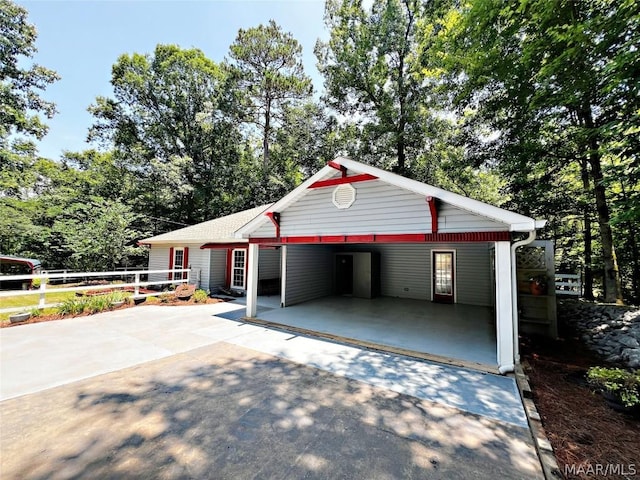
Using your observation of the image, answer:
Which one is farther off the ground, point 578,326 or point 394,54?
point 394,54

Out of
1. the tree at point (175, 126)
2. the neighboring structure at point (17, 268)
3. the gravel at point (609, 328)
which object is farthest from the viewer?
the tree at point (175, 126)

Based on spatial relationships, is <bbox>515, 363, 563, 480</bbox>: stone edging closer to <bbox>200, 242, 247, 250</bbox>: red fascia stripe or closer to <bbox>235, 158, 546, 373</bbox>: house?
<bbox>235, 158, 546, 373</bbox>: house

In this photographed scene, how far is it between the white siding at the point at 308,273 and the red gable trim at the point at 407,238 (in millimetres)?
2003

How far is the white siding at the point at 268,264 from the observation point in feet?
37.9

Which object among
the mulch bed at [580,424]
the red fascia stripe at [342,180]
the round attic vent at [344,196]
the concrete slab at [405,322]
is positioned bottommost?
the mulch bed at [580,424]

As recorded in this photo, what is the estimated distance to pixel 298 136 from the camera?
20625 mm

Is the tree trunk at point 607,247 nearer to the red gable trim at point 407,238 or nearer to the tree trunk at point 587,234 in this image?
the tree trunk at point 587,234

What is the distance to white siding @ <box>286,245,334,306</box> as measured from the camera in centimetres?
945

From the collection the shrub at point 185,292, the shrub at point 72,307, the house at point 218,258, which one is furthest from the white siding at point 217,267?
the shrub at point 72,307

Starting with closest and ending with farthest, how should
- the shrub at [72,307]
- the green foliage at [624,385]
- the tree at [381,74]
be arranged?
the green foliage at [624,385] < the shrub at [72,307] < the tree at [381,74]

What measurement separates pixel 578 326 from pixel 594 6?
333 inches

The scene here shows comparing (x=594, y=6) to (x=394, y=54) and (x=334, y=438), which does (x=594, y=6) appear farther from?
(x=334, y=438)

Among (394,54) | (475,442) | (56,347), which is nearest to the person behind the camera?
(475,442)

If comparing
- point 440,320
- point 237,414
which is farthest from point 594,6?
point 237,414
